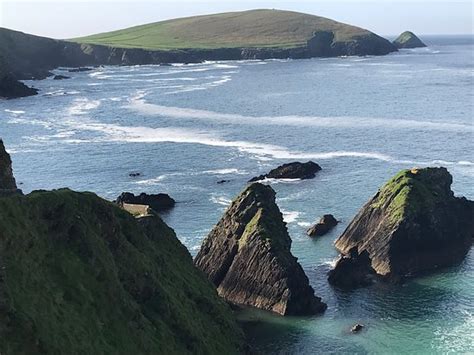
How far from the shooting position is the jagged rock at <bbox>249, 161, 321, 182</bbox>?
136 metres

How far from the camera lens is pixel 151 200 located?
118812mm

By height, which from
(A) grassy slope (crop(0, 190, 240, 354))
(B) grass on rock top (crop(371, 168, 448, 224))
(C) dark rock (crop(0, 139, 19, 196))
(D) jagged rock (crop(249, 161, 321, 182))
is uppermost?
(C) dark rock (crop(0, 139, 19, 196))

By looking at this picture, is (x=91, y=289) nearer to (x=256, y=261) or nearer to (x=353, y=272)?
(x=256, y=261)

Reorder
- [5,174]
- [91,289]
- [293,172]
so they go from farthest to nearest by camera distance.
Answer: [293,172] < [5,174] < [91,289]

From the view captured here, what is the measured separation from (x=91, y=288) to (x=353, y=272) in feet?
143

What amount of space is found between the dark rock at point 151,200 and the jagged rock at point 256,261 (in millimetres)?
30396

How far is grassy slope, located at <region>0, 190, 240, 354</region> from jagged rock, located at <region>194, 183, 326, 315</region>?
12.4 metres

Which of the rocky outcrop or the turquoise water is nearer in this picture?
the turquoise water

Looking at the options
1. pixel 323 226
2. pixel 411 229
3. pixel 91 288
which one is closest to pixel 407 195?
pixel 411 229

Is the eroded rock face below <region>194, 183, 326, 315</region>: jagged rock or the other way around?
the other way around

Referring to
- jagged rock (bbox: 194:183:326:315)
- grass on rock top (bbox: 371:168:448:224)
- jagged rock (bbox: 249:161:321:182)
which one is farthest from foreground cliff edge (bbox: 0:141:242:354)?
jagged rock (bbox: 249:161:321:182)

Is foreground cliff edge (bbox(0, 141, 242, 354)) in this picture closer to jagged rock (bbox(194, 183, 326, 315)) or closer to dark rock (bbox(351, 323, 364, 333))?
jagged rock (bbox(194, 183, 326, 315))

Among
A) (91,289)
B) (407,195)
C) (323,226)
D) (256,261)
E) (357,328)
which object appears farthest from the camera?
(323,226)

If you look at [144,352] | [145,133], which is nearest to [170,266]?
[144,352]
